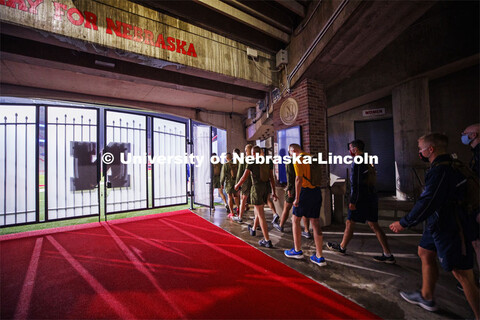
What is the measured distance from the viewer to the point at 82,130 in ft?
20.7

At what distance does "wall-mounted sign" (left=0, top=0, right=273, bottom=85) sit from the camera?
10.6 ft

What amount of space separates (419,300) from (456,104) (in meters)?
7.53

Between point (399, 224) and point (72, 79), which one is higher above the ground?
point (72, 79)

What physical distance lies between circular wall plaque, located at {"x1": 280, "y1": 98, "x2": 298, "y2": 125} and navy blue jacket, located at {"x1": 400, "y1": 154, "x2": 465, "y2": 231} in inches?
148

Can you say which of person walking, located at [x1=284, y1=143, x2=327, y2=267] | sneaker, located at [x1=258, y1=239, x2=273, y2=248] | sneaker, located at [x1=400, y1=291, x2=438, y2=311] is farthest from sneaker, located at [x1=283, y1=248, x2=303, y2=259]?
sneaker, located at [x1=400, y1=291, x2=438, y2=311]

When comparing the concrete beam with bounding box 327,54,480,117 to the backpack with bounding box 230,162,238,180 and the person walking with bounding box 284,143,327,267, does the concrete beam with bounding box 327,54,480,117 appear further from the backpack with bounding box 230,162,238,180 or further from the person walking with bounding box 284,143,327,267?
the person walking with bounding box 284,143,327,267

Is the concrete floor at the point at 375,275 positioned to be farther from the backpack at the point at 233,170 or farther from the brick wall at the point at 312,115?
the backpack at the point at 233,170

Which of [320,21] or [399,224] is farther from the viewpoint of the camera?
[320,21]

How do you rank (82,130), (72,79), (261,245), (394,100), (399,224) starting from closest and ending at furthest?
(399,224) → (261,245) → (72,79) → (82,130) → (394,100)

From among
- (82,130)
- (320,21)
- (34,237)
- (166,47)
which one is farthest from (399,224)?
(82,130)

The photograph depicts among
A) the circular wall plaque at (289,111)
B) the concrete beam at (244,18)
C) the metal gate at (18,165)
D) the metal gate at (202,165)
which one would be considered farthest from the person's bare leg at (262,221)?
the metal gate at (18,165)

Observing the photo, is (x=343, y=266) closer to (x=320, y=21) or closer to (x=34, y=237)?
(x=320, y=21)

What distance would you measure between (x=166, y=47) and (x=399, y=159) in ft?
25.2

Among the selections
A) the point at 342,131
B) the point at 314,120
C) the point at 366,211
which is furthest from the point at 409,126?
the point at 366,211
